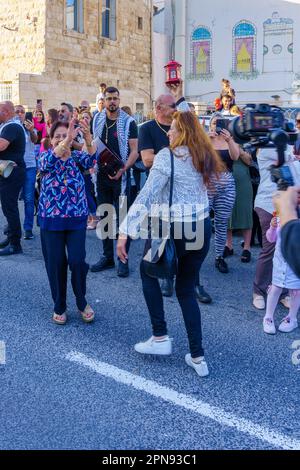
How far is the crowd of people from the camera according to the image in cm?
365

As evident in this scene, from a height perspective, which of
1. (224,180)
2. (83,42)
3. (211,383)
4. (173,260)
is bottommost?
(211,383)

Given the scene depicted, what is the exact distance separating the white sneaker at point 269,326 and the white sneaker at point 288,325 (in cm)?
9

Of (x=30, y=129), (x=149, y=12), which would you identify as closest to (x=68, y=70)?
(x=149, y=12)

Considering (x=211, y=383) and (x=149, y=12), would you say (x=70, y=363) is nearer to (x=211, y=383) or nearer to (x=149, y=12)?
(x=211, y=383)

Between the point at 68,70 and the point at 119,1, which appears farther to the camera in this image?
the point at 119,1

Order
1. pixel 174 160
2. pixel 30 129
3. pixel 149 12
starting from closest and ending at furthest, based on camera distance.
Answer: pixel 174 160 < pixel 30 129 < pixel 149 12

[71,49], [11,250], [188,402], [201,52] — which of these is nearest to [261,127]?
[188,402]

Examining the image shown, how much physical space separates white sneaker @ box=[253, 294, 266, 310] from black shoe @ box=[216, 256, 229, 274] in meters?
1.09

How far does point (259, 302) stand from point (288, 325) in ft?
1.99

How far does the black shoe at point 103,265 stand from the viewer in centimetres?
638

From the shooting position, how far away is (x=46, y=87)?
20.2m

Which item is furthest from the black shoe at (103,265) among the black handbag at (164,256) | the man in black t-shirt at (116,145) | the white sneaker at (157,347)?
the black handbag at (164,256)

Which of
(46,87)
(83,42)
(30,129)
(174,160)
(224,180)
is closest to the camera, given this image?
(174,160)

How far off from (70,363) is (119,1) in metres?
22.6
